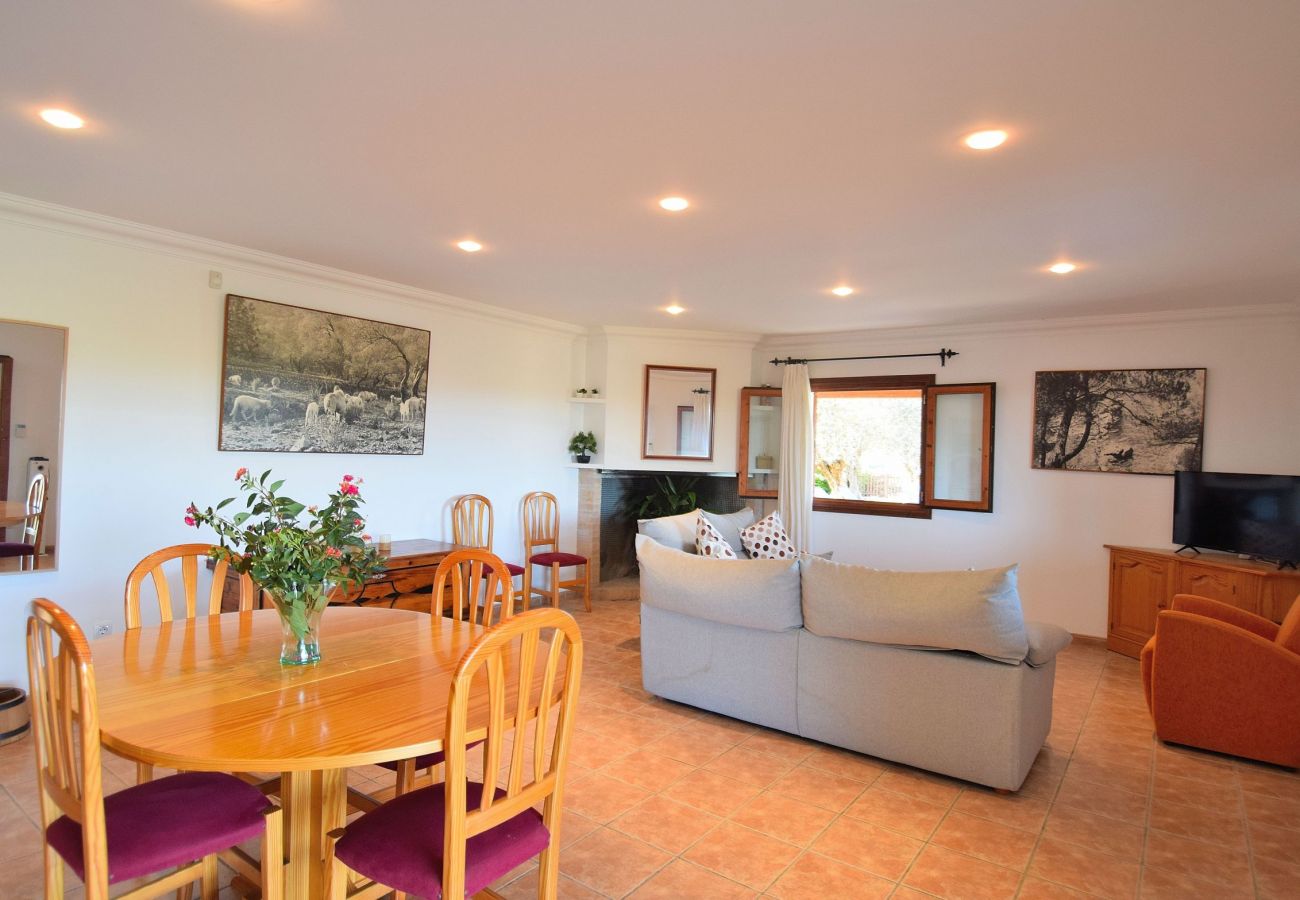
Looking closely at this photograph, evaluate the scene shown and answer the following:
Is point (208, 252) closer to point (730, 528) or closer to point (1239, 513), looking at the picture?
point (730, 528)

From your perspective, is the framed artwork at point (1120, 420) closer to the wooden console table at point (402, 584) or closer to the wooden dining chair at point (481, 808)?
the wooden console table at point (402, 584)

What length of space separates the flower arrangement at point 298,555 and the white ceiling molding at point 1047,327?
17.5 ft

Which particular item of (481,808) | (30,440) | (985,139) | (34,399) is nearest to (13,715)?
(30,440)

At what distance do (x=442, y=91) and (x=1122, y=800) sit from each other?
12.2 ft

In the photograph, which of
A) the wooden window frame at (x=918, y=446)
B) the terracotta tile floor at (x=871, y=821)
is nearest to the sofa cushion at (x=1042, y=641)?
the terracotta tile floor at (x=871, y=821)

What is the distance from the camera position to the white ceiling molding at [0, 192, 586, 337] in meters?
3.46

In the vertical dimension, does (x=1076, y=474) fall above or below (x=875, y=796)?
above

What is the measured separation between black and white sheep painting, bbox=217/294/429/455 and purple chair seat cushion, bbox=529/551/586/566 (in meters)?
1.27

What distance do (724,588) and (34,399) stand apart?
3480mm

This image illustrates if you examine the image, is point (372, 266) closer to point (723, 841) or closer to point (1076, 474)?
point (723, 841)

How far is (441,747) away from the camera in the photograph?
5.11ft

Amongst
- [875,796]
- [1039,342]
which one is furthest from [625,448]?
[875,796]

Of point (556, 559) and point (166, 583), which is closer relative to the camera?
point (166, 583)

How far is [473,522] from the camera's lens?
5719mm
